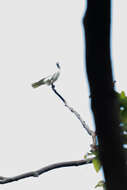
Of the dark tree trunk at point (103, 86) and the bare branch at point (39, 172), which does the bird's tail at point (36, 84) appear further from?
the dark tree trunk at point (103, 86)

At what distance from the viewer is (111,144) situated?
821mm

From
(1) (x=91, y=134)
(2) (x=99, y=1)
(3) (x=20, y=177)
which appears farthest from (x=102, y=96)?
(3) (x=20, y=177)

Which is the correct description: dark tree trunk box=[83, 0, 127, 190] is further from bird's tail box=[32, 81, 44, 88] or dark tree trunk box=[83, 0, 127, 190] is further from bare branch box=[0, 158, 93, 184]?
bare branch box=[0, 158, 93, 184]

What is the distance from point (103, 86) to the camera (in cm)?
86

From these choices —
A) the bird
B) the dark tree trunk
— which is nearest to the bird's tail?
the bird

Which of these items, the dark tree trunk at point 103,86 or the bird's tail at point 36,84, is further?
the bird's tail at point 36,84

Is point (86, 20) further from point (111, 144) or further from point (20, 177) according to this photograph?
point (20, 177)

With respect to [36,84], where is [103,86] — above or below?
below

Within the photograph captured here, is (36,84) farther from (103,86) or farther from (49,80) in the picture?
(103,86)

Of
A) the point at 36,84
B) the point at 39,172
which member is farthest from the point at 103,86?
the point at 39,172

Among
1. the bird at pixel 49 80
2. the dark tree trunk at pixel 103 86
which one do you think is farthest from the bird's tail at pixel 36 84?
the dark tree trunk at pixel 103 86

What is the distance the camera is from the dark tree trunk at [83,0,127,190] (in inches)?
32.0

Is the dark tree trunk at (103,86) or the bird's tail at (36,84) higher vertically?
the bird's tail at (36,84)

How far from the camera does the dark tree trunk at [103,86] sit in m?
0.81
